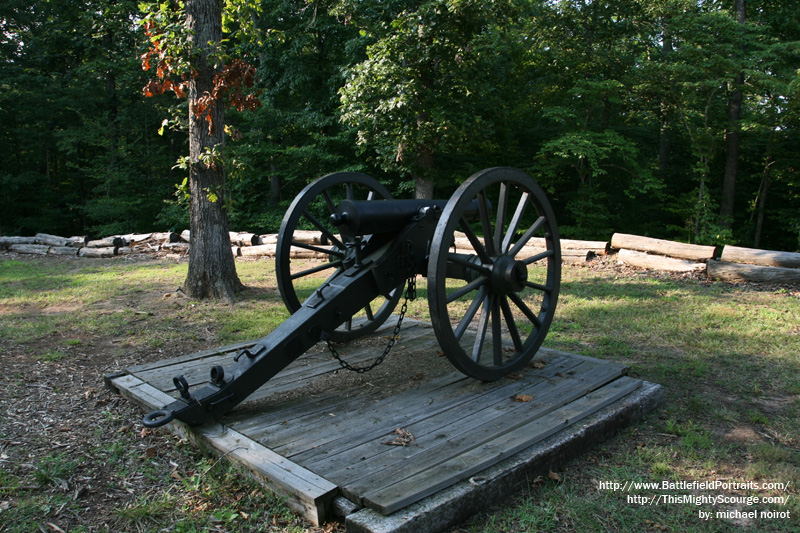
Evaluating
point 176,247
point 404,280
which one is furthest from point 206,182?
point 176,247

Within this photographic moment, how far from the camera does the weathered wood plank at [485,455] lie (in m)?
2.30

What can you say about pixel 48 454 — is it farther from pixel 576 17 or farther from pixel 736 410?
pixel 576 17

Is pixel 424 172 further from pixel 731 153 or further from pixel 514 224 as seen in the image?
pixel 514 224

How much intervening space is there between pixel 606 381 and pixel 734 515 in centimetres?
125

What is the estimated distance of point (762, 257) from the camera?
8.15 metres

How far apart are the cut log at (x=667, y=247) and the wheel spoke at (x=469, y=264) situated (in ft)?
21.6

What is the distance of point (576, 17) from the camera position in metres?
13.3

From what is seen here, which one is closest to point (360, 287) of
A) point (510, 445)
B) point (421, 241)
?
point (421, 241)

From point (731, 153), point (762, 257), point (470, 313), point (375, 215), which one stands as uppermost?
point (731, 153)

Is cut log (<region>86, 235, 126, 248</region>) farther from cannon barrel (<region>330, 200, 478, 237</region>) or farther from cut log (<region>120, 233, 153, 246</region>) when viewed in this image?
cannon barrel (<region>330, 200, 478, 237</region>)

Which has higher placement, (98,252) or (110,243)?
(110,243)

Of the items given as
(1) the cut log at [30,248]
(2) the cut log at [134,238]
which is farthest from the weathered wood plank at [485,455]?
Answer: (1) the cut log at [30,248]

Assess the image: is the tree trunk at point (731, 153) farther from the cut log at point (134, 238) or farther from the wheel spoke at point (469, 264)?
the cut log at point (134, 238)

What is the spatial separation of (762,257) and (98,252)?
12.5 metres
